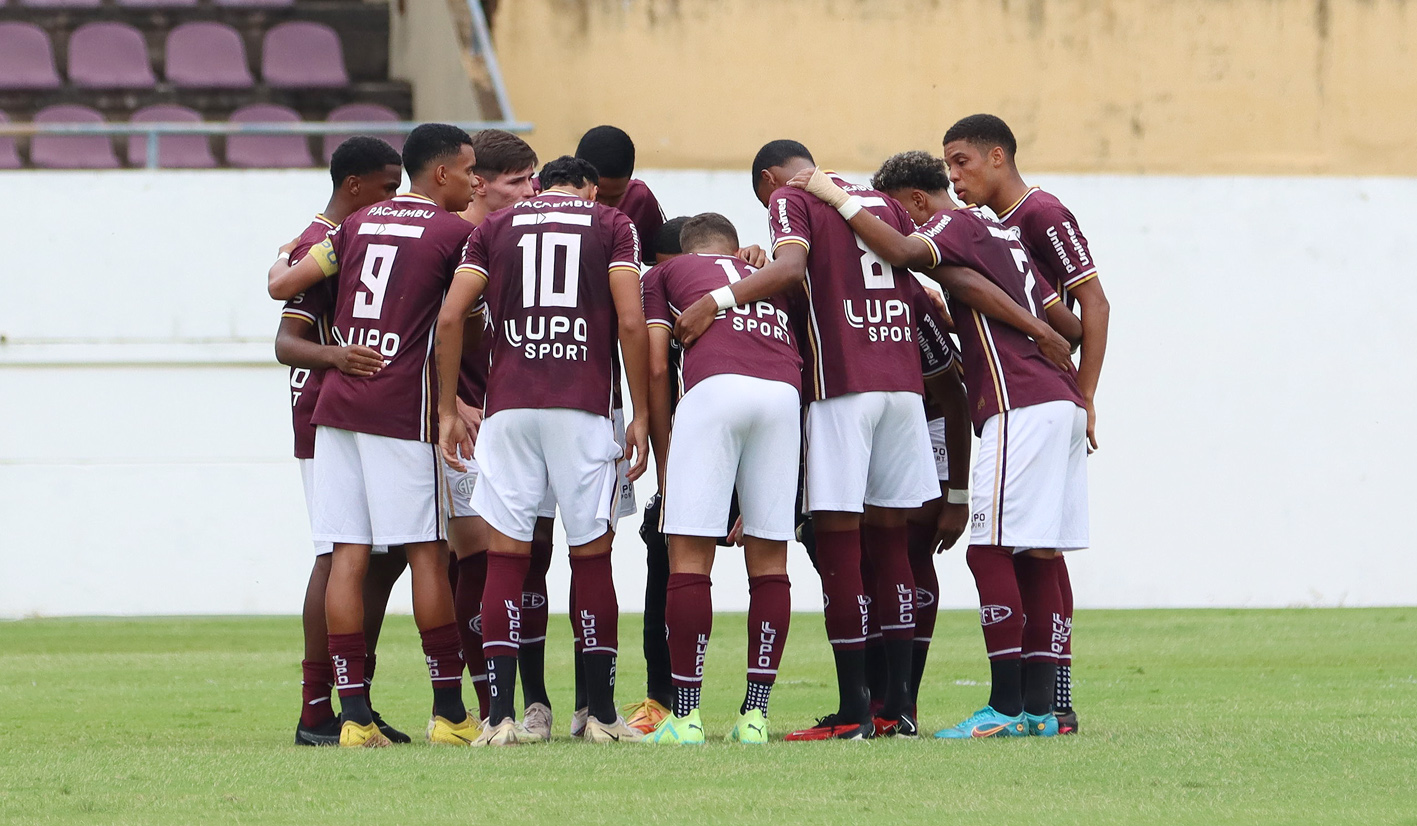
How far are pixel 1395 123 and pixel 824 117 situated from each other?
4382 millimetres

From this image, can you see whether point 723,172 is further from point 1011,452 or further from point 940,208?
point 1011,452

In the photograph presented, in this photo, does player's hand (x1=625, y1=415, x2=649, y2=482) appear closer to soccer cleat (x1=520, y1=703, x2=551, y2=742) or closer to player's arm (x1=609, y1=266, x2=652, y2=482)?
A: player's arm (x1=609, y1=266, x2=652, y2=482)

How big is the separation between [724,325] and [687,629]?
34.2 inches

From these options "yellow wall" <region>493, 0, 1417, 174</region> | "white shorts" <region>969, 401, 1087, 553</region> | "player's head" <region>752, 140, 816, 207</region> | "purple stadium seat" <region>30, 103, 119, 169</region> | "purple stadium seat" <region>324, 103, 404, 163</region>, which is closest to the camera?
"white shorts" <region>969, 401, 1087, 553</region>

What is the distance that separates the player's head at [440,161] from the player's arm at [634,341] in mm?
677

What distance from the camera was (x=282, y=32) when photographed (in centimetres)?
1466

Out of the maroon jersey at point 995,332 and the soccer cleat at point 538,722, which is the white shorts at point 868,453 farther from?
the soccer cleat at point 538,722

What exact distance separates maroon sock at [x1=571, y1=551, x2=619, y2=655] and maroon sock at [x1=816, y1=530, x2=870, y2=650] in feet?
2.05

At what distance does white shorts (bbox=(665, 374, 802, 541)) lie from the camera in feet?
15.3

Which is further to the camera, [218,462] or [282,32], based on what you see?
[282,32]

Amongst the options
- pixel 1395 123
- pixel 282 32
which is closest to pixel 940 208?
pixel 1395 123

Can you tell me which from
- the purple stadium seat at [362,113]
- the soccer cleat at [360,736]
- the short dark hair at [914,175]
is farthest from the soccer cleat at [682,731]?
the purple stadium seat at [362,113]

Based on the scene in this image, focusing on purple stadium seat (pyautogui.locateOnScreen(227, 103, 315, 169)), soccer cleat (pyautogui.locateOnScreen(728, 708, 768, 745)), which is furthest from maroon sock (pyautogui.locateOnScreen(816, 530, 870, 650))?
purple stadium seat (pyautogui.locateOnScreen(227, 103, 315, 169))

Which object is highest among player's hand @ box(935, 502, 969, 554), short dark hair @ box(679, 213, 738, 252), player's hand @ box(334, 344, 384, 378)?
short dark hair @ box(679, 213, 738, 252)
